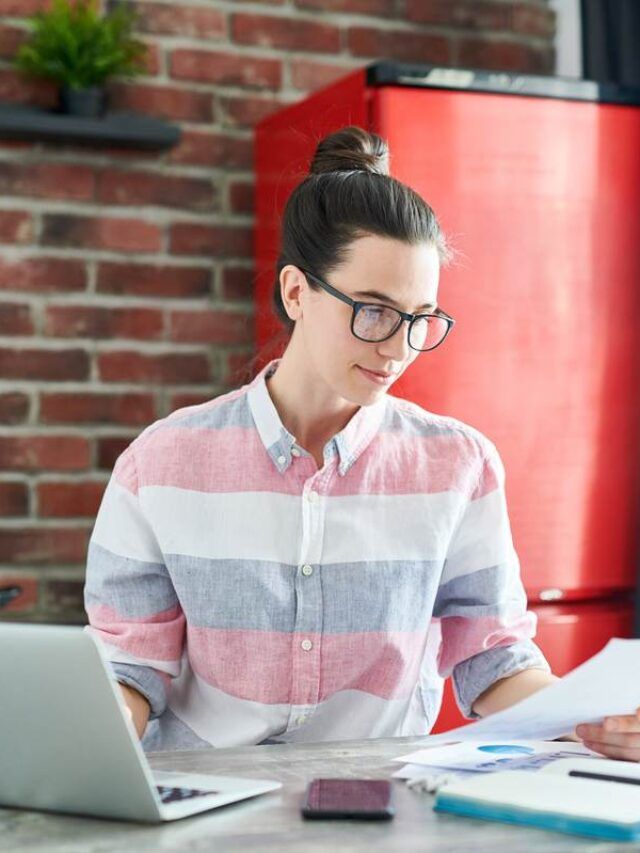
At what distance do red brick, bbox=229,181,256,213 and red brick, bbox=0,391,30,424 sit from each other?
1.86ft

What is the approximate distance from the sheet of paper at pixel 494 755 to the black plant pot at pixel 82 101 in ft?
5.12

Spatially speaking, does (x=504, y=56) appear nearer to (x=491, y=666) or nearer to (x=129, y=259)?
(x=129, y=259)

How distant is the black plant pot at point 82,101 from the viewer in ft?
8.05

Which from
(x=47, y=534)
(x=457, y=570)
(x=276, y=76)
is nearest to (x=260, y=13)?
(x=276, y=76)

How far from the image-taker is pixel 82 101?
2455 millimetres

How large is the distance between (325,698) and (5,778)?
58 centimetres

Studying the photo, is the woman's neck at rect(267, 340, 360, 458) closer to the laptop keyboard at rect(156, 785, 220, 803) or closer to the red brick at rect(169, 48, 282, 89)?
the laptop keyboard at rect(156, 785, 220, 803)

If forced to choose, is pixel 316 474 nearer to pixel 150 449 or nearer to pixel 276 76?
pixel 150 449

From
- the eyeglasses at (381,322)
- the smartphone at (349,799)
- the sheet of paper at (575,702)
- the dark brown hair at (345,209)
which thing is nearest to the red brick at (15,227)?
the dark brown hair at (345,209)

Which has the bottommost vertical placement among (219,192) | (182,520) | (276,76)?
(182,520)

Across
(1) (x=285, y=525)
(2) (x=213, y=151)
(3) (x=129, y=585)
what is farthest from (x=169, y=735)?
(2) (x=213, y=151)

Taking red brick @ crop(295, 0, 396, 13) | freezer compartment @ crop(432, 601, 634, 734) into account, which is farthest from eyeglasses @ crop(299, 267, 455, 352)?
red brick @ crop(295, 0, 396, 13)

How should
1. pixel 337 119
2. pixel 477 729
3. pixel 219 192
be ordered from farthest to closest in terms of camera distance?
pixel 219 192, pixel 337 119, pixel 477 729

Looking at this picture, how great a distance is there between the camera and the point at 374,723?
1.60m
